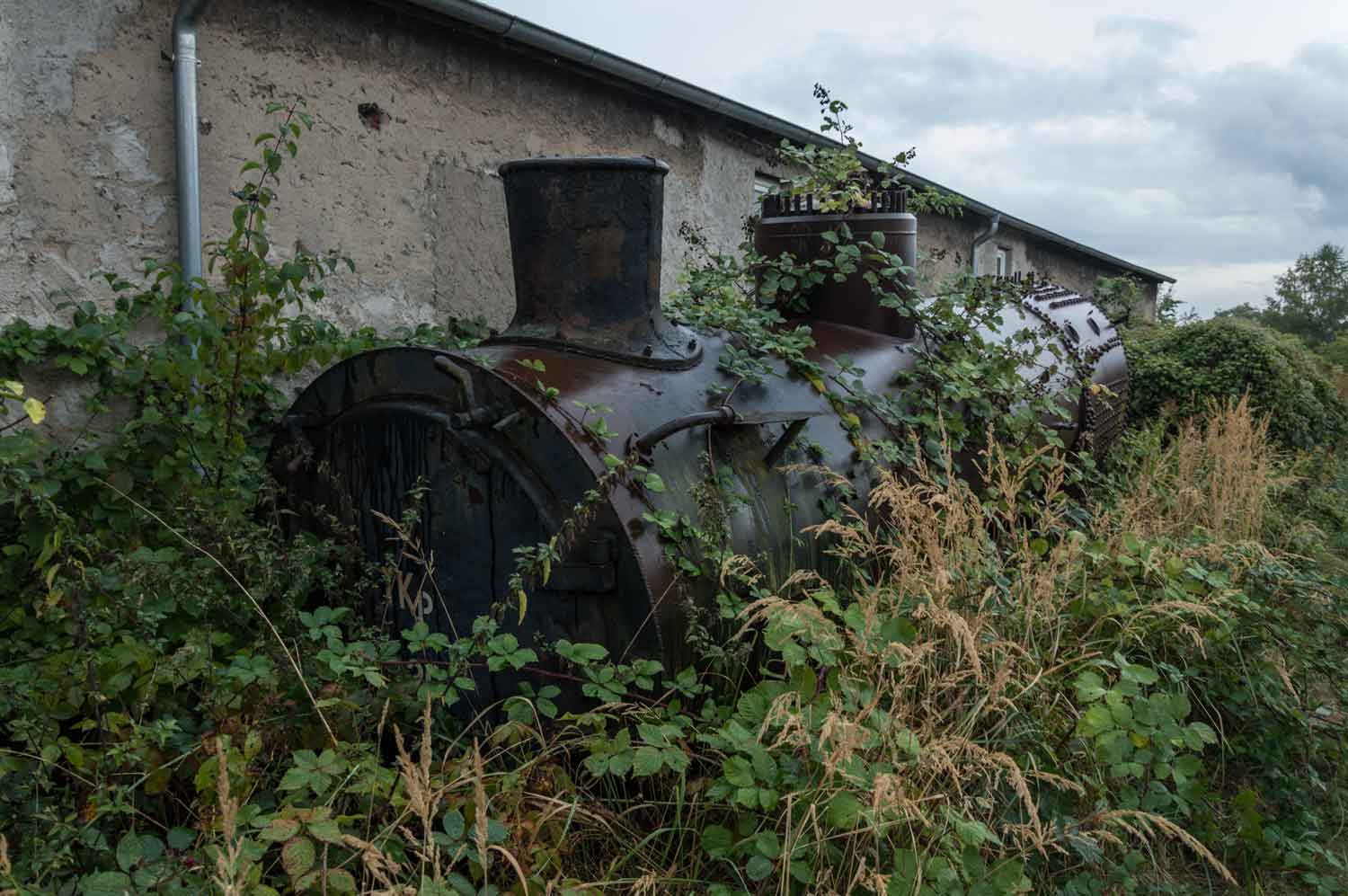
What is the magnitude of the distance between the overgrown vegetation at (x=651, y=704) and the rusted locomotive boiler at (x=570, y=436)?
121mm

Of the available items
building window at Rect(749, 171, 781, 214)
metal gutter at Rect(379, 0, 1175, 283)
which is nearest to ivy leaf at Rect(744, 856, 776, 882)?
metal gutter at Rect(379, 0, 1175, 283)

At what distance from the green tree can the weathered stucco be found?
43.8 meters

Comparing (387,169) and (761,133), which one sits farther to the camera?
(761,133)

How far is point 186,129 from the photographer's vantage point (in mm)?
4051

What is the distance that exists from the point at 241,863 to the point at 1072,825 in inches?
68.8

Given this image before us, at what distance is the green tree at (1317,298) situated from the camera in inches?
1607

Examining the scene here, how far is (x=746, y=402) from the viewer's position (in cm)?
306

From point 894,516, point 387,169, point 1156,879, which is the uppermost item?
point 387,169

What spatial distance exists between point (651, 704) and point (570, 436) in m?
0.72

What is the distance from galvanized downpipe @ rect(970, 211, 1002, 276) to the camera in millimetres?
11850

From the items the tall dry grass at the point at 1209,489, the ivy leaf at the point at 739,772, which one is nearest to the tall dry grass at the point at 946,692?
the ivy leaf at the point at 739,772

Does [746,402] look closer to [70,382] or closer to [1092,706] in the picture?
[1092,706]

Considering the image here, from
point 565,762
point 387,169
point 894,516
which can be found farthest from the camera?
point 387,169

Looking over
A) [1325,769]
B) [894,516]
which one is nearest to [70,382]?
[894,516]
